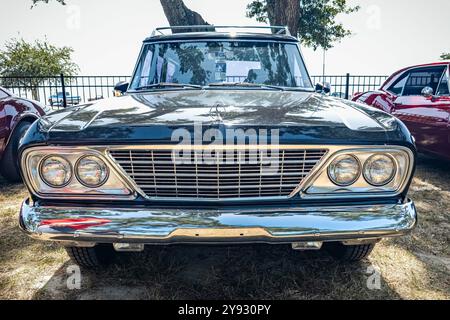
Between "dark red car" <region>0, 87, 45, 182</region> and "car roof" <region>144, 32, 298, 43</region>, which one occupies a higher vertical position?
"car roof" <region>144, 32, 298, 43</region>

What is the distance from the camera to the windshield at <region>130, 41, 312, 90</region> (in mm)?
2943

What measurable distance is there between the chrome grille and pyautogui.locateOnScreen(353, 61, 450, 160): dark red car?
11.8 feet

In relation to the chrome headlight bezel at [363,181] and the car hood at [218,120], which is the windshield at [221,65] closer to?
the car hood at [218,120]

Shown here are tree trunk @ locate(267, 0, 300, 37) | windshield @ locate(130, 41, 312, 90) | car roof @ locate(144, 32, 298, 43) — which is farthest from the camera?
tree trunk @ locate(267, 0, 300, 37)

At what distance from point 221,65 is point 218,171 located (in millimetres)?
1517

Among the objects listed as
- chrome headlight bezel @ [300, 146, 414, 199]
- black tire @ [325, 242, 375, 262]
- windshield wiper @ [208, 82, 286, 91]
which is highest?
windshield wiper @ [208, 82, 286, 91]

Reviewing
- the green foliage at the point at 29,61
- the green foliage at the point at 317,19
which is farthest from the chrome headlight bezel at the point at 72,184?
the green foliage at the point at 29,61

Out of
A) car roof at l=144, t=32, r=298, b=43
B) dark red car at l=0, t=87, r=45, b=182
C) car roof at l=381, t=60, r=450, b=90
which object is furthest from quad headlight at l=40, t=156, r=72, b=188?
car roof at l=381, t=60, r=450, b=90

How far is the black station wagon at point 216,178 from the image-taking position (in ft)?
5.59

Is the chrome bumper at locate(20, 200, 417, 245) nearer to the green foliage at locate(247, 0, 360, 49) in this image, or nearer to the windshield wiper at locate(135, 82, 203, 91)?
the windshield wiper at locate(135, 82, 203, 91)

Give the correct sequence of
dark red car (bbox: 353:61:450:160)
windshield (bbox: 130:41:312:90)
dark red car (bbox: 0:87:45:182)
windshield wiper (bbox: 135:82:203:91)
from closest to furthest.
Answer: windshield wiper (bbox: 135:82:203:91) → windshield (bbox: 130:41:312:90) → dark red car (bbox: 0:87:45:182) → dark red car (bbox: 353:61:450:160)

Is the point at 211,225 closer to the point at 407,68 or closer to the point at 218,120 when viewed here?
the point at 218,120

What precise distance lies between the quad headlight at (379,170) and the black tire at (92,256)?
1.74 metres
